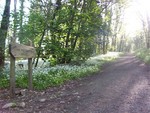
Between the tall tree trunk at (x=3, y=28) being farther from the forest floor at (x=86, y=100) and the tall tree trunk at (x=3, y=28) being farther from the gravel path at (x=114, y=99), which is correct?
the gravel path at (x=114, y=99)

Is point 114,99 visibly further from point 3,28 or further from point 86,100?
point 3,28

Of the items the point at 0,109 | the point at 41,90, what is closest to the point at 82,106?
the point at 0,109

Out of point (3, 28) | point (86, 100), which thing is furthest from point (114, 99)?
point (3, 28)

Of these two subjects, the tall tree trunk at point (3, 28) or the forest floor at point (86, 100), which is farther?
the tall tree trunk at point (3, 28)

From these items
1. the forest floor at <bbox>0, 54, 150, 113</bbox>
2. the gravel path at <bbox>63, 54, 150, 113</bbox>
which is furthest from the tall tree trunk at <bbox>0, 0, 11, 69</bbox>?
the gravel path at <bbox>63, 54, 150, 113</bbox>

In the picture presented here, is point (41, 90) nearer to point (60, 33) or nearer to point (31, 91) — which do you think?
point (31, 91)

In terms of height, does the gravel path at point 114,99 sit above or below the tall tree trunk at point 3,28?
below

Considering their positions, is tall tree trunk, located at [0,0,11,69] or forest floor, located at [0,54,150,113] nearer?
forest floor, located at [0,54,150,113]

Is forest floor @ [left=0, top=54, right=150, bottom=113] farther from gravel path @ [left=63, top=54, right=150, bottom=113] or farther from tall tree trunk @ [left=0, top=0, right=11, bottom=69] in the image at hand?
tall tree trunk @ [left=0, top=0, right=11, bottom=69]

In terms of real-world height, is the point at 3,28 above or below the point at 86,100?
above

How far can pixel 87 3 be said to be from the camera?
18.8 meters

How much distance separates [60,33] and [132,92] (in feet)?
29.5

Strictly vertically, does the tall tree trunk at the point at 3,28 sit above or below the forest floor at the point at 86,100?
above

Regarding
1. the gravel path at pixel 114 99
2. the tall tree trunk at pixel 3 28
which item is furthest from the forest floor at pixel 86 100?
the tall tree trunk at pixel 3 28
